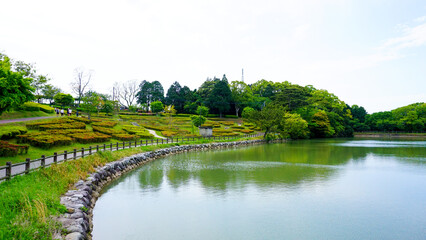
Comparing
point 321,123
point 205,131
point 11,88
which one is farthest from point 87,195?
point 321,123

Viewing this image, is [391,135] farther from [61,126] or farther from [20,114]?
[20,114]

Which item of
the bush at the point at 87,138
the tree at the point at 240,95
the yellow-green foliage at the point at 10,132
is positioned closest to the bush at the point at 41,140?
the yellow-green foliage at the point at 10,132

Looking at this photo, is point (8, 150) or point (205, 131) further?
point (205, 131)

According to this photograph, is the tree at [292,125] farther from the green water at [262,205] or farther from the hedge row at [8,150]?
the hedge row at [8,150]

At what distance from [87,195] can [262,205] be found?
714cm

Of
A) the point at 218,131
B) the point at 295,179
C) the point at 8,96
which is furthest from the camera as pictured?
the point at 218,131

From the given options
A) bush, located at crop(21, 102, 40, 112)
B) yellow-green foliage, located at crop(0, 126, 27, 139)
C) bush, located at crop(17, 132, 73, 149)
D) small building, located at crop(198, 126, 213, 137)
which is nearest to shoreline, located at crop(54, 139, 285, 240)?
bush, located at crop(17, 132, 73, 149)

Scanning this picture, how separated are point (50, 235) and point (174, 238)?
3368mm

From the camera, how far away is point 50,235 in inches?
268

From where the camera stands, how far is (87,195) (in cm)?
1125

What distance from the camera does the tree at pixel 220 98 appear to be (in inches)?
2874

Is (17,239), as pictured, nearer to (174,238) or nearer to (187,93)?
(174,238)

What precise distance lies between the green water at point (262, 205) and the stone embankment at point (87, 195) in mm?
505

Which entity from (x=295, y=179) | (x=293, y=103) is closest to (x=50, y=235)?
(x=295, y=179)
